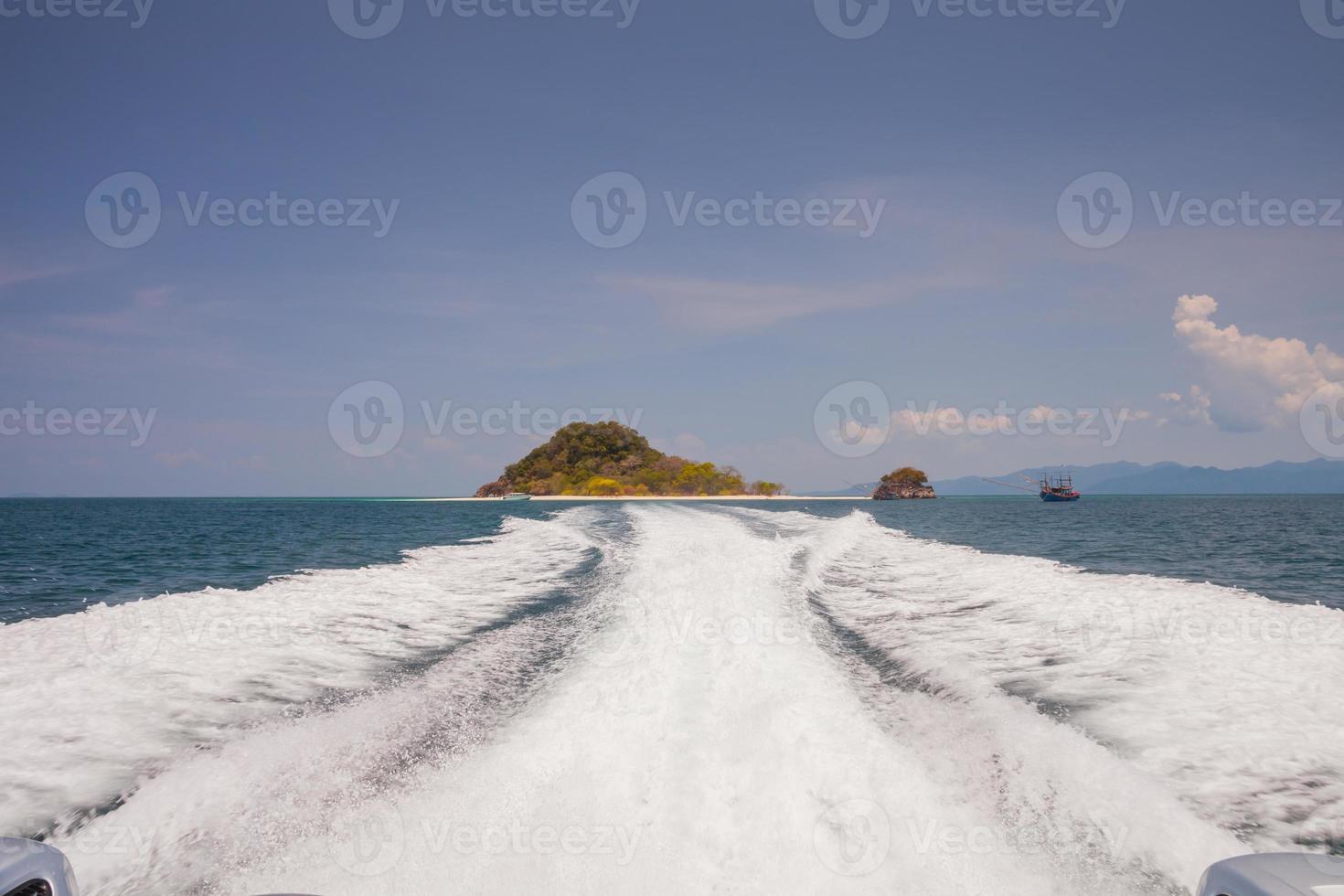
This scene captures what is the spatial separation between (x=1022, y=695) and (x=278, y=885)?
5461mm

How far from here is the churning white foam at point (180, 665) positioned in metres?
4.30

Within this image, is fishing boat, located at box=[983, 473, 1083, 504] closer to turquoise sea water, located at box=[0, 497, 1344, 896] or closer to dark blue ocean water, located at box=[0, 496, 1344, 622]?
dark blue ocean water, located at box=[0, 496, 1344, 622]

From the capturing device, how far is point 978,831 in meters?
3.56

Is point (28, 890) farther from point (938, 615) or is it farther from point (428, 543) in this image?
point (428, 543)

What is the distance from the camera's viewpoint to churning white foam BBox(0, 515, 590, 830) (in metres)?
4.30

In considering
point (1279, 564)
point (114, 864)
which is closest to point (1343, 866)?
point (114, 864)
